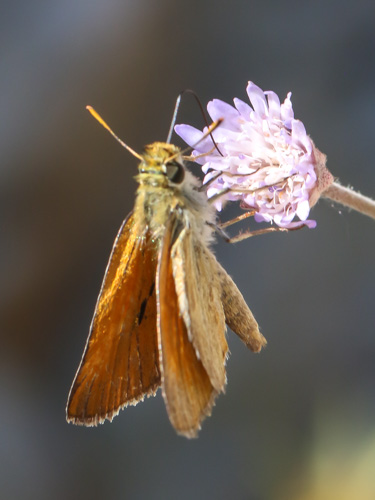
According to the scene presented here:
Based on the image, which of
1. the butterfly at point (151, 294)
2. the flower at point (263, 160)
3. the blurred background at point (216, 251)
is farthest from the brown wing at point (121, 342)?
the blurred background at point (216, 251)

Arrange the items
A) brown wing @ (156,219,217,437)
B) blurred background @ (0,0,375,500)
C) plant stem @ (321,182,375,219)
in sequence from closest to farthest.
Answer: brown wing @ (156,219,217,437) < plant stem @ (321,182,375,219) < blurred background @ (0,0,375,500)

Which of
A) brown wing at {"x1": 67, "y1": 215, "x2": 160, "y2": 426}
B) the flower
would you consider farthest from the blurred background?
brown wing at {"x1": 67, "y1": 215, "x2": 160, "y2": 426}

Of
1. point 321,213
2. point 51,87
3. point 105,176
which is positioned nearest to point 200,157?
point 321,213

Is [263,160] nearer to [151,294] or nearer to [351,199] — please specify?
[351,199]

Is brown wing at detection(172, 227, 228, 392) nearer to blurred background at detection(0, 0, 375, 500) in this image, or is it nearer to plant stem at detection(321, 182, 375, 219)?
plant stem at detection(321, 182, 375, 219)

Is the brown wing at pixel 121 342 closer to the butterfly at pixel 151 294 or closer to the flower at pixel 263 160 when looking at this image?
the butterfly at pixel 151 294

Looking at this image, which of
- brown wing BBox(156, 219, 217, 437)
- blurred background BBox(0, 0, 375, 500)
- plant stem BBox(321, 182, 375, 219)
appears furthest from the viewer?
blurred background BBox(0, 0, 375, 500)
